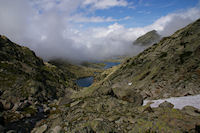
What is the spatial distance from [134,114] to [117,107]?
4.12 metres

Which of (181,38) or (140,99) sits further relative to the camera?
(181,38)

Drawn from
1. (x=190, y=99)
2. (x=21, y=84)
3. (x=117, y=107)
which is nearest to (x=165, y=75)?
(x=190, y=99)

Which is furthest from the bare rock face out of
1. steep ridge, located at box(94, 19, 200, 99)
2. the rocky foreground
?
steep ridge, located at box(94, 19, 200, 99)

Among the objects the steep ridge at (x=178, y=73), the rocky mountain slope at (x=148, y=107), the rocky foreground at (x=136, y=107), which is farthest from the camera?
the steep ridge at (x=178, y=73)

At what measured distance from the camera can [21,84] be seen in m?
72.8

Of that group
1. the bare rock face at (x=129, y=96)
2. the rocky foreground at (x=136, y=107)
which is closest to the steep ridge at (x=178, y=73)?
the rocky foreground at (x=136, y=107)

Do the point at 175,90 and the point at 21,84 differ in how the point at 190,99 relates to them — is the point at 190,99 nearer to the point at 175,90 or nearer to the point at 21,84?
the point at 175,90

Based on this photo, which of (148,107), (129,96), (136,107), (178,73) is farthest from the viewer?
(178,73)

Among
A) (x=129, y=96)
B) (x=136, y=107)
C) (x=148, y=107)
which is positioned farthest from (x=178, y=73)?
(x=136, y=107)

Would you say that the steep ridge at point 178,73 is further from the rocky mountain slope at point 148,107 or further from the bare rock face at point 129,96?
the bare rock face at point 129,96

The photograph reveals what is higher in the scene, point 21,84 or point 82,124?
point 21,84

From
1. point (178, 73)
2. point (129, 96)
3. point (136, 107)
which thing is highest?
point (178, 73)

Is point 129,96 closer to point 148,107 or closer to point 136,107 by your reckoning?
point 136,107

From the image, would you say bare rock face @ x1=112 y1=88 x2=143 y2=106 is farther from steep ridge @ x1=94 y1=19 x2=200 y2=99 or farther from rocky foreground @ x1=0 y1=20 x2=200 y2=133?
steep ridge @ x1=94 y1=19 x2=200 y2=99
